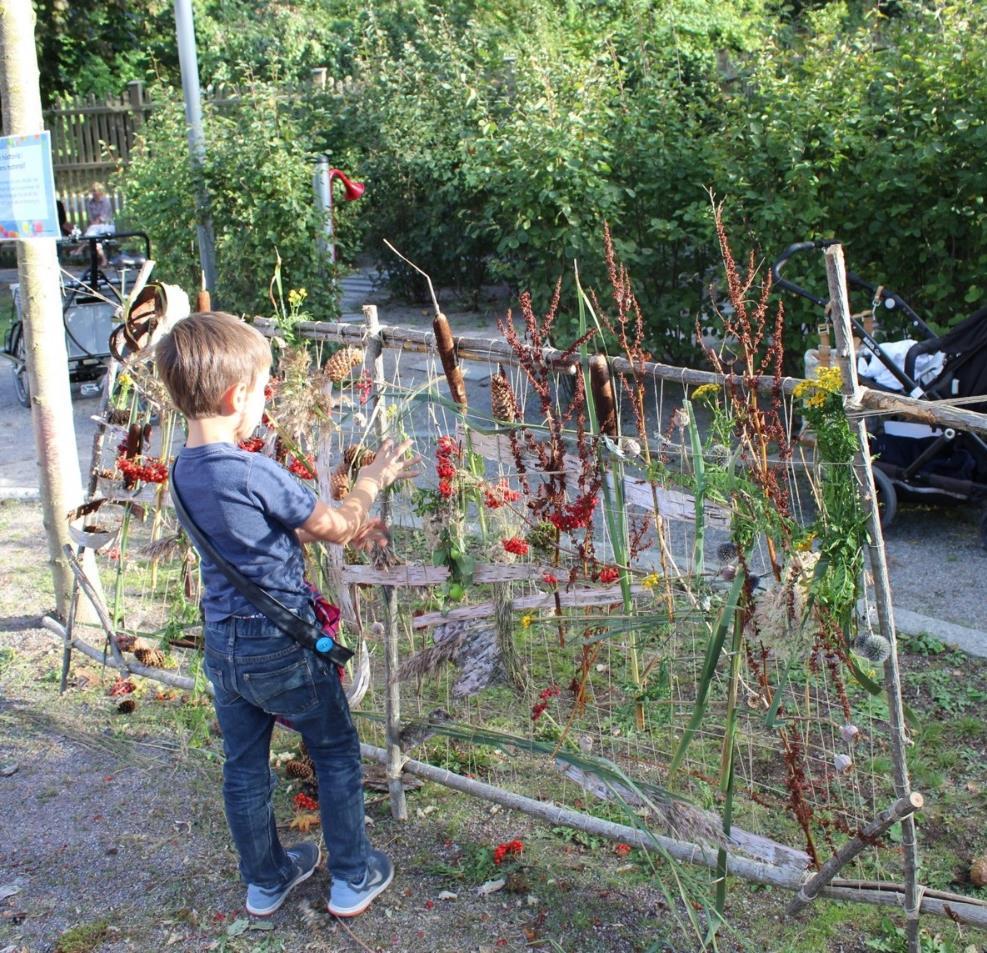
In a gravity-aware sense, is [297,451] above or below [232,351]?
below

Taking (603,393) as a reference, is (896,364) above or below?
below

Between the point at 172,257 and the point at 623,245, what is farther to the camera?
→ the point at 172,257

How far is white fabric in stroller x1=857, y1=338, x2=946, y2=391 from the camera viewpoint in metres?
5.61

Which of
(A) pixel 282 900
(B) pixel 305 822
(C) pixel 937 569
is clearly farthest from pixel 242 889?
(C) pixel 937 569

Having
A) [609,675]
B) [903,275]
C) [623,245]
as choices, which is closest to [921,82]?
[903,275]

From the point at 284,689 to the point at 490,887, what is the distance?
848 millimetres

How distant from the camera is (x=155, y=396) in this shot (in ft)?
13.4

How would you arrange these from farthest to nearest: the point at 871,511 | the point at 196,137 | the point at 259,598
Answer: the point at 196,137 → the point at 259,598 → the point at 871,511

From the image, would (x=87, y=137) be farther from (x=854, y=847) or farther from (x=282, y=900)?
(x=854, y=847)

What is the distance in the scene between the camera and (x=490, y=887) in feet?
10.0

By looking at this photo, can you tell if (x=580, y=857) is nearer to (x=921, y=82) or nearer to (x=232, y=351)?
(x=232, y=351)

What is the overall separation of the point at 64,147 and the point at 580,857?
20.5 meters

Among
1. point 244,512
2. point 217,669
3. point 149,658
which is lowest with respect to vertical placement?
point 149,658

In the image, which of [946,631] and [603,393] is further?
[946,631]
